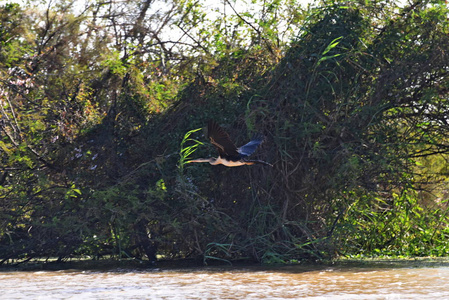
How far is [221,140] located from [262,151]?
1492 mm

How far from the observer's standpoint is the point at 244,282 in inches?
247

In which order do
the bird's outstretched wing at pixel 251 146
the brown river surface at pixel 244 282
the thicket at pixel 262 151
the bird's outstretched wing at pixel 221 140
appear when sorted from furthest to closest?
the thicket at pixel 262 151
the bird's outstretched wing at pixel 251 146
the bird's outstretched wing at pixel 221 140
the brown river surface at pixel 244 282

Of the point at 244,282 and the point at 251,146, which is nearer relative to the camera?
the point at 244,282

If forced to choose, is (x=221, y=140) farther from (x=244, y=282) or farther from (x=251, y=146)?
(x=244, y=282)

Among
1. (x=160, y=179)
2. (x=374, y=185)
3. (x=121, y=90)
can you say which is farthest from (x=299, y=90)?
(x=121, y=90)

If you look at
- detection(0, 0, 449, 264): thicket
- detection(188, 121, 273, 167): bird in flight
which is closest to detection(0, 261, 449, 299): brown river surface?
detection(0, 0, 449, 264): thicket

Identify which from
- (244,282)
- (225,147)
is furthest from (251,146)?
(244,282)

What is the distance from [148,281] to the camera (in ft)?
21.5

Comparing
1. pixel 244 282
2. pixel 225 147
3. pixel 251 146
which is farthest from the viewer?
pixel 251 146

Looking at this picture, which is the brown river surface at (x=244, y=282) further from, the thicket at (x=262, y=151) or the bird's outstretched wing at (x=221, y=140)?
the bird's outstretched wing at (x=221, y=140)

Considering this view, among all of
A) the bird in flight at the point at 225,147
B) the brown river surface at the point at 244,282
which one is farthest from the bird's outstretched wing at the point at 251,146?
the brown river surface at the point at 244,282

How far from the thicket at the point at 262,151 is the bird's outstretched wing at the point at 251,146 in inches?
8.6

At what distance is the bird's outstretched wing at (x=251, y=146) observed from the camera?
6.90m

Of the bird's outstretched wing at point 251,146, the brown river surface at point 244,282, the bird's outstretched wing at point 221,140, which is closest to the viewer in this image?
the brown river surface at point 244,282
